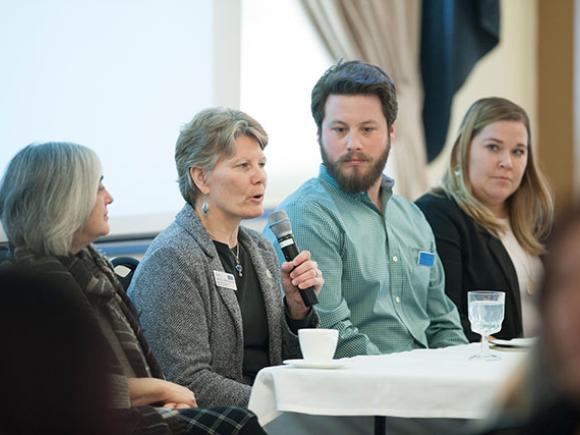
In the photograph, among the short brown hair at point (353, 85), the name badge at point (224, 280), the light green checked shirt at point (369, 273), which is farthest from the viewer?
the short brown hair at point (353, 85)

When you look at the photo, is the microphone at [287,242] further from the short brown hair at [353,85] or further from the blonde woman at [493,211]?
the blonde woman at [493,211]

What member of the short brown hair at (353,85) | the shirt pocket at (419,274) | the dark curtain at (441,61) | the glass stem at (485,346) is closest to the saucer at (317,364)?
the glass stem at (485,346)

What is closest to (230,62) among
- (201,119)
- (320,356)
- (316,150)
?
(316,150)

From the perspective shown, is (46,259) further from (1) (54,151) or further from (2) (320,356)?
(2) (320,356)

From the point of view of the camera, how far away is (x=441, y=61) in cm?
649

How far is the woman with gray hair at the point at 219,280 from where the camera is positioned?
9.54 feet

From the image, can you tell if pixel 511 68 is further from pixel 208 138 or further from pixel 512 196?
pixel 208 138

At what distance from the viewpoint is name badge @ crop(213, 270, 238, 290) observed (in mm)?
3018

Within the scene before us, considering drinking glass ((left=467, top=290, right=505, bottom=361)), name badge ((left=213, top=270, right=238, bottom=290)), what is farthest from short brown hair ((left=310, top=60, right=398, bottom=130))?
drinking glass ((left=467, top=290, right=505, bottom=361))

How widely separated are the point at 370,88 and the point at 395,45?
96.8 inches

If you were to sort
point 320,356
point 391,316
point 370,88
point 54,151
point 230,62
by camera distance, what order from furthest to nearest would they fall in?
point 230,62 → point 370,88 → point 391,316 → point 54,151 → point 320,356

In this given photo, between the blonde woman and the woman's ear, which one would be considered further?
the blonde woman

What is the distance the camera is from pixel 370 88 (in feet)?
12.4

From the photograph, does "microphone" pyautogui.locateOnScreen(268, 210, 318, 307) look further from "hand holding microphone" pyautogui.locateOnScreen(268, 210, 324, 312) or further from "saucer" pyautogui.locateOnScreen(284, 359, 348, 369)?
"saucer" pyautogui.locateOnScreen(284, 359, 348, 369)
